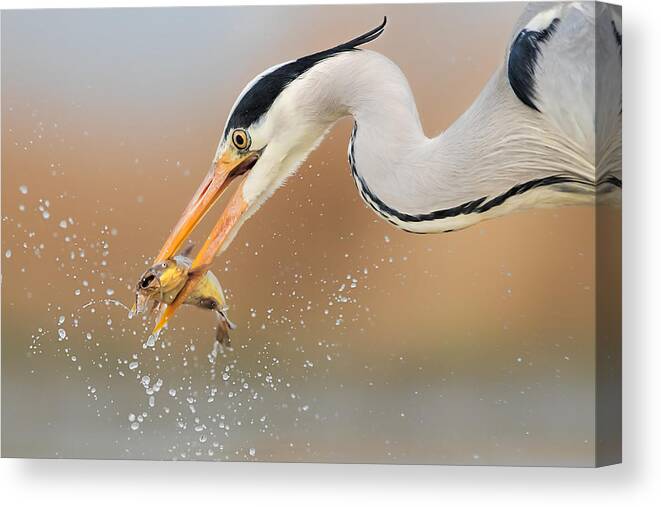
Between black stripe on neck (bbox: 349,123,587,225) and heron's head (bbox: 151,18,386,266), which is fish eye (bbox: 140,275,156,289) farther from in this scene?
black stripe on neck (bbox: 349,123,587,225)

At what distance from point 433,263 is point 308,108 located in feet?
1.78

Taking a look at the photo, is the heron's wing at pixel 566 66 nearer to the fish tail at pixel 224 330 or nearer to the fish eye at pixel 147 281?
the fish tail at pixel 224 330

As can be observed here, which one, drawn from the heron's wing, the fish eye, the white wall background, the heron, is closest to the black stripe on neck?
the heron

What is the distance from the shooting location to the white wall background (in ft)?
12.0

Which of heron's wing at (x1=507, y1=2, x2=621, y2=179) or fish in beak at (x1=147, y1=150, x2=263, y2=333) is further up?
heron's wing at (x1=507, y1=2, x2=621, y2=179)

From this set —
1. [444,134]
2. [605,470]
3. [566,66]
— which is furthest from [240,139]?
[605,470]

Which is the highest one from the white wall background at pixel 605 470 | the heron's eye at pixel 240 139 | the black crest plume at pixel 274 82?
the black crest plume at pixel 274 82

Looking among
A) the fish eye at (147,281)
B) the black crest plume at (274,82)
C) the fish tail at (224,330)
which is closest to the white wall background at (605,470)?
the black crest plume at (274,82)

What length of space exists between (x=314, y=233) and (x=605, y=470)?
1021 mm

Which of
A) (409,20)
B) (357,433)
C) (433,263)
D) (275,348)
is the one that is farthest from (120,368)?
(409,20)

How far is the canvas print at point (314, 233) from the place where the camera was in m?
3.57

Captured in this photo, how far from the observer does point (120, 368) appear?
12.6ft

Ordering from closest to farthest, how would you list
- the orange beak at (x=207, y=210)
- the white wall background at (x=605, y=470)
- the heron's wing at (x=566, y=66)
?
the heron's wing at (x=566, y=66)
the white wall background at (x=605, y=470)
the orange beak at (x=207, y=210)

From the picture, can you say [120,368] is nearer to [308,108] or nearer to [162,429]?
[162,429]
